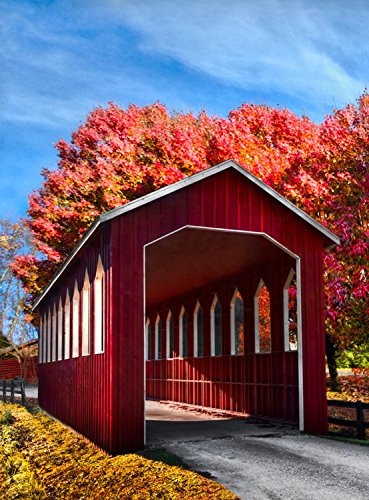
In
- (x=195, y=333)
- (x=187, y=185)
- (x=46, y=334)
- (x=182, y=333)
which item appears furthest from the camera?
(x=46, y=334)

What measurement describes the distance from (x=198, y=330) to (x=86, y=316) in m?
6.93

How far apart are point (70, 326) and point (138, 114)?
2312cm

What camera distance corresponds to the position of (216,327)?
64.8ft

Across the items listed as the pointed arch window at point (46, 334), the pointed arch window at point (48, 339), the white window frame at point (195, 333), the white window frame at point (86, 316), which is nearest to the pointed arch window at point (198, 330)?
the white window frame at point (195, 333)

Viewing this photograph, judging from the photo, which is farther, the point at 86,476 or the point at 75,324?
the point at 75,324

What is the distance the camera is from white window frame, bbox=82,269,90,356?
14.9 metres

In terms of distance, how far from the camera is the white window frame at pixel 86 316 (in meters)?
14.9

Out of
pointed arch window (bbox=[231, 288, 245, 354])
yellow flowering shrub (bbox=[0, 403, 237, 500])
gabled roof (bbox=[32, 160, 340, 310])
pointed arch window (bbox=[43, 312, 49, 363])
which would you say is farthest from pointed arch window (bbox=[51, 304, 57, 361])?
yellow flowering shrub (bbox=[0, 403, 237, 500])

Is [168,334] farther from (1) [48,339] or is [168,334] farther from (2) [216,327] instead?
(2) [216,327]

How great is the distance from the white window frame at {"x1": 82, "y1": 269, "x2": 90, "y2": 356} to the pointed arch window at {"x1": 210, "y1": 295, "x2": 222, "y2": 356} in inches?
200

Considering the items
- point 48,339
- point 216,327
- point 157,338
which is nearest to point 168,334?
point 157,338

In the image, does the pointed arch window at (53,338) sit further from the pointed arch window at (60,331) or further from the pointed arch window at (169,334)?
the pointed arch window at (169,334)

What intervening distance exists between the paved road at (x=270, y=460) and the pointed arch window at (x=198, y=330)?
634 centimetres

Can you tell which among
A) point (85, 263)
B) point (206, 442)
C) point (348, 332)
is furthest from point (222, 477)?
point (348, 332)
